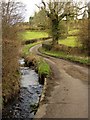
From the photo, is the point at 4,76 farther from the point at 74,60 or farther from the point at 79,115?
the point at 74,60

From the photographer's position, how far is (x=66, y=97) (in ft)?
45.8

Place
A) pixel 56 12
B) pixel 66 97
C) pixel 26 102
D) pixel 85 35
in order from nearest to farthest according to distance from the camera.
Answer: pixel 66 97 → pixel 26 102 → pixel 85 35 → pixel 56 12

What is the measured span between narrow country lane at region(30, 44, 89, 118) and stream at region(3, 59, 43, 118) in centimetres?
83

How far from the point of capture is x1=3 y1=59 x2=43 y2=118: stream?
42.2ft

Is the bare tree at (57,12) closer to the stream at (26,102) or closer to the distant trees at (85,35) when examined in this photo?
the distant trees at (85,35)

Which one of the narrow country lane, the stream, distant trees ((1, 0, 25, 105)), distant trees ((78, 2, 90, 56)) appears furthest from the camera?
distant trees ((78, 2, 90, 56))

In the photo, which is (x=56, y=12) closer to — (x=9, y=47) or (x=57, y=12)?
(x=57, y=12)

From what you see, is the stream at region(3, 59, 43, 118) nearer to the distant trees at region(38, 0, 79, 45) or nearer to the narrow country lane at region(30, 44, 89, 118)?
the narrow country lane at region(30, 44, 89, 118)

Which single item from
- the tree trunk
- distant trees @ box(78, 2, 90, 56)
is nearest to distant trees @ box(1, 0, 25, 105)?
distant trees @ box(78, 2, 90, 56)

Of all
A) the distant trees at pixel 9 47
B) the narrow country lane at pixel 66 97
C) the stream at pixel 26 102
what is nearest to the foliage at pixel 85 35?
the narrow country lane at pixel 66 97

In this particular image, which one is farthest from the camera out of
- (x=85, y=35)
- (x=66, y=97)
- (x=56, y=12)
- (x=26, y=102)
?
(x=56, y=12)

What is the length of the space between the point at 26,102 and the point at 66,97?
8.08 ft

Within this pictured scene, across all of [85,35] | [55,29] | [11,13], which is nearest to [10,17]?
[11,13]

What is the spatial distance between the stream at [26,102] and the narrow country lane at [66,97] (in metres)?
0.83
